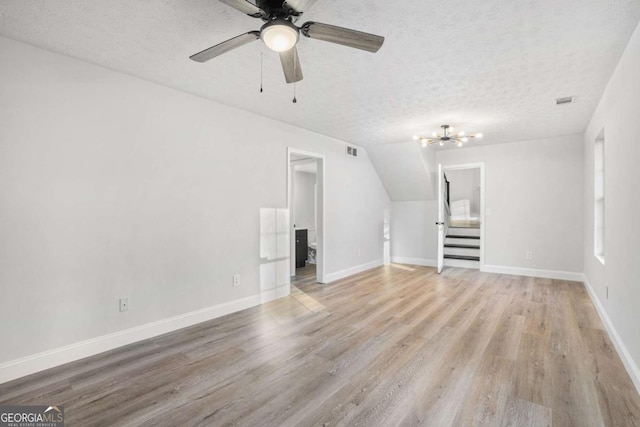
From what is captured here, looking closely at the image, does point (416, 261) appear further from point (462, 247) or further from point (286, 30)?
point (286, 30)

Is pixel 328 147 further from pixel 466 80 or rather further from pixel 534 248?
pixel 534 248

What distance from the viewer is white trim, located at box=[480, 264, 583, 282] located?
5.36 m

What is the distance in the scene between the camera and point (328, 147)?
5.36 m

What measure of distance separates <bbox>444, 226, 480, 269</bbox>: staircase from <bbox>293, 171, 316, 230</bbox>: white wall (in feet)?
10.9

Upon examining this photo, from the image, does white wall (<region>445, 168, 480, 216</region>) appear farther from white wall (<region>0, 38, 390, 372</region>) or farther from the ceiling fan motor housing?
the ceiling fan motor housing

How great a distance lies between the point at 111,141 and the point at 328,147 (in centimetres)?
329

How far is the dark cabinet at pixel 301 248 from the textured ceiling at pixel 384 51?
3108 millimetres

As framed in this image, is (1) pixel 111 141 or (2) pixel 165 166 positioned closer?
(1) pixel 111 141

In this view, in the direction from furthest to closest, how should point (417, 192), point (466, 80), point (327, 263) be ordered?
point (417, 192), point (327, 263), point (466, 80)

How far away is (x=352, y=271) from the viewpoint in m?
5.96

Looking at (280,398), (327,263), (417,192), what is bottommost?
(280,398)

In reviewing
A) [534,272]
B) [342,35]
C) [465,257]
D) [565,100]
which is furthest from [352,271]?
[342,35]

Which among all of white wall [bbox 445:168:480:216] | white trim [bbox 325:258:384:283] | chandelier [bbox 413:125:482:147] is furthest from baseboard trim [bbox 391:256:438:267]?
white wall [bbox 445:168:480:216]

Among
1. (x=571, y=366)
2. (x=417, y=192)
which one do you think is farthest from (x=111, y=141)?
(x=417, y=192)
